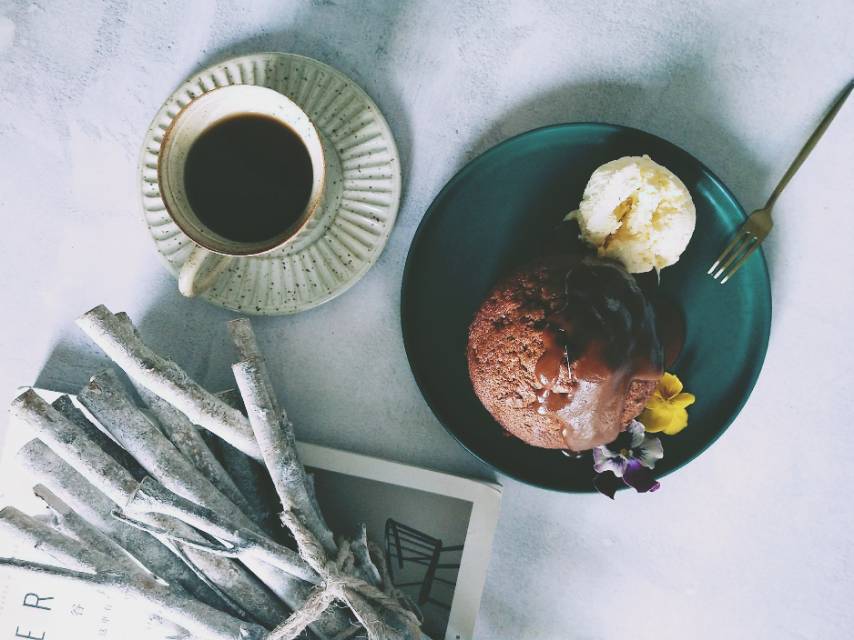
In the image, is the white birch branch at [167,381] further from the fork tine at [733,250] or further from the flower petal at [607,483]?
the fork tine at [733,250]

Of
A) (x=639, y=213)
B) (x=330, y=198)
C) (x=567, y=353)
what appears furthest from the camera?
(x=330, y=198)

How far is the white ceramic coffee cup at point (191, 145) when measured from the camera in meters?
0.98

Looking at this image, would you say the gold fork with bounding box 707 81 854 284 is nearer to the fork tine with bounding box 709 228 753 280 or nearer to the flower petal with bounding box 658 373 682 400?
the fork tine with bounding box 709 228 753 280

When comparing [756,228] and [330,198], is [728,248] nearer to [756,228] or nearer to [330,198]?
[756,228]

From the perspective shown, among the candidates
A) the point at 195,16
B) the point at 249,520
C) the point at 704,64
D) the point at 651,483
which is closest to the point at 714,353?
the point at 651,483

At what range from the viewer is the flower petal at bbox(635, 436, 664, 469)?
3.49ft

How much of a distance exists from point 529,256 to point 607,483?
39 cm

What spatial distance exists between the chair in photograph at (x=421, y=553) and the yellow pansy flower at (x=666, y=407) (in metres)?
0.38

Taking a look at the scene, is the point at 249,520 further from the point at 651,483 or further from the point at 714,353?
the point at 714,353

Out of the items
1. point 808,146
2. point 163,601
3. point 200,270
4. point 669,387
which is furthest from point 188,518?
point 808,146

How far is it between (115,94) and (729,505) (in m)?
1.28

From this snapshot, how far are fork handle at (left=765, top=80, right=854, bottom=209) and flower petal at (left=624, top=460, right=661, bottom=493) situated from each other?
47 centimetres

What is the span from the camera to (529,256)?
1.14 metres

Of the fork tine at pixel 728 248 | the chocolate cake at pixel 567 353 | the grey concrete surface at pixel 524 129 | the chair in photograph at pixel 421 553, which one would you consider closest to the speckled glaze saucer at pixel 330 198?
the grey concrete surface at pixel 524 129
